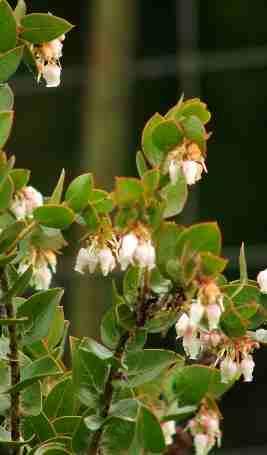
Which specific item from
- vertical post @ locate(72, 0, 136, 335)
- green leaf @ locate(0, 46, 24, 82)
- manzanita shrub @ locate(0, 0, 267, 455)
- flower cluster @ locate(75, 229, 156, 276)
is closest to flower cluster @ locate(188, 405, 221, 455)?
manzanita shrub @ locate(0, 0, 267, 455)

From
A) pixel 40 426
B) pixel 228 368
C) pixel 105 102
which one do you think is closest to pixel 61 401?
pixel 40 426

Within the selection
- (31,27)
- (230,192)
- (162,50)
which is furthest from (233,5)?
(31,27)

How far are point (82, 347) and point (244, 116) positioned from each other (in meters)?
2.18

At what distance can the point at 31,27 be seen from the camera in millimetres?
702

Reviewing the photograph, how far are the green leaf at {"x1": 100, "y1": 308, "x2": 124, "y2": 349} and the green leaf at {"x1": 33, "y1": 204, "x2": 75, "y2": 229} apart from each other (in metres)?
0.06

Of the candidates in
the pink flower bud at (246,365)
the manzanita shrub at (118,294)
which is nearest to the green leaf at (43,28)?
the manzanita shrub at (118,294)

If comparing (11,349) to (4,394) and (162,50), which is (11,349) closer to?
(4,394)

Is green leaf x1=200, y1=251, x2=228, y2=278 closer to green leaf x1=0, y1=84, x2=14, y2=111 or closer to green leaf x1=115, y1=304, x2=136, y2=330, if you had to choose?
green leaf x1=115, y1=304, x2=136, y2=330

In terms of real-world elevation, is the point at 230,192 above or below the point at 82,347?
below

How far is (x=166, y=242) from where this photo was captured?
641mm

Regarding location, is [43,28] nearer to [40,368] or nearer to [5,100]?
[5,100]

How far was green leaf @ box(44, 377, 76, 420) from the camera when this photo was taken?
753mm

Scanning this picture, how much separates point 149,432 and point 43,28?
0.23 metres

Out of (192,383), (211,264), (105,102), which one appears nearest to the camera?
(211,264)
